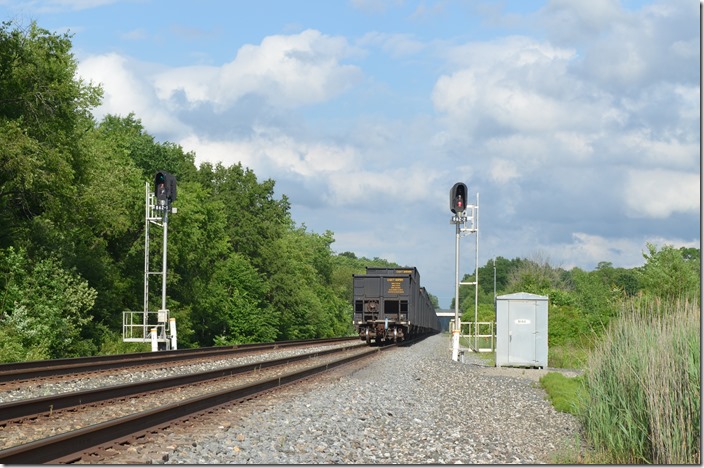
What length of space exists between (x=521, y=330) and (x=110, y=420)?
1672 centimetres

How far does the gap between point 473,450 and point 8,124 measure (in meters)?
23.6

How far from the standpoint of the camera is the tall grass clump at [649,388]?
9336mm

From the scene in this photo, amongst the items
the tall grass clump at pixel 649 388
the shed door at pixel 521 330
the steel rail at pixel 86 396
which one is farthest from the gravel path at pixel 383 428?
the shed door at pixel 521 330

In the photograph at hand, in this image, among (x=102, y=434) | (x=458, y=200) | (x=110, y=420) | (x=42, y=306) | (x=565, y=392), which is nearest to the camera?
(x=102, y=434)

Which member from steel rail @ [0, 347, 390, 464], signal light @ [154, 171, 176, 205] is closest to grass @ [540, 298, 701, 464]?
steel rail @ [0, 347, 390, 464]

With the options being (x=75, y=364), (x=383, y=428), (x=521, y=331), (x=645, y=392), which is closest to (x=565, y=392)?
(x=383, y=428)

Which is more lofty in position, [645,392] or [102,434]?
[645,392]

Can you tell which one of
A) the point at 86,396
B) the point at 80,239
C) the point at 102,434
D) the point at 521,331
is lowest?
the point at 86,396

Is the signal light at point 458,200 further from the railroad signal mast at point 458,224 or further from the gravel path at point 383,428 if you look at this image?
the gravel path at point 383,428

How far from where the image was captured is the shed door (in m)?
25.5

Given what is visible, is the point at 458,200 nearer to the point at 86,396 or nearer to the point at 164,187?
the point at 164,187

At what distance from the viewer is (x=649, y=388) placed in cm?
981

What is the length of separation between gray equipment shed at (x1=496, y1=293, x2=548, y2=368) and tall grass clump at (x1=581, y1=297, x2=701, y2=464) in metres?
13.7

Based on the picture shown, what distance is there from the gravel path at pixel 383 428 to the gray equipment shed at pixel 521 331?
6.06m
